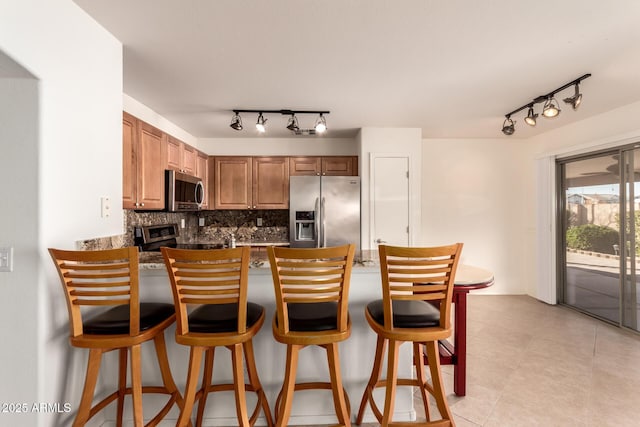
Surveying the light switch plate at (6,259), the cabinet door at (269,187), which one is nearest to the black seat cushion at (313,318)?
the light switch plate at (6,259)

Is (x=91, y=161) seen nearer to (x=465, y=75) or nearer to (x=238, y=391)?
(x=238, y=391)

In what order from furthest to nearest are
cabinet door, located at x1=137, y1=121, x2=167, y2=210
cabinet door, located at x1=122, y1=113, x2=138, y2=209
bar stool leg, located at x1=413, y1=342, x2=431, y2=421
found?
cabinet door, located at x1=137, y1=121, x2=167, y2=210, cabinet door, located at x1=122, y1=113, x2=138, y2=209, bar stool leg, located at x1=413, y1=342, x2=431, y2=421

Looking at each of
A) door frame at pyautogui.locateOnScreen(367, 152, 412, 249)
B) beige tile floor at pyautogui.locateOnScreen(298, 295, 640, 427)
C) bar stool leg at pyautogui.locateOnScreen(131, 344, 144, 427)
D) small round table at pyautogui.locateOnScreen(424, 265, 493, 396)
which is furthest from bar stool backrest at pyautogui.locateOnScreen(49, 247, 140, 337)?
door frame at pyautogui.locateOnScreen(367, 152, 412, 249)

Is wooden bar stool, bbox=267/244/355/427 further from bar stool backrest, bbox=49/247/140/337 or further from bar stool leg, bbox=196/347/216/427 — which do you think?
bar stool backrest, bbox=49/247/140/337

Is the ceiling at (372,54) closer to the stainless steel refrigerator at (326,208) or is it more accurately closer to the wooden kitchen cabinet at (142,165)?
the wooden kitchen cabinet at (142,165)

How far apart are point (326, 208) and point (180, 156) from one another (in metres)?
1.83

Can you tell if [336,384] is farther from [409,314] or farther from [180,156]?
[180,156]

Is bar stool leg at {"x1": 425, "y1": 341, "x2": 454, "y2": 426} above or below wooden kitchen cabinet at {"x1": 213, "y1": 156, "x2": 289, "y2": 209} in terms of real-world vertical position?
below

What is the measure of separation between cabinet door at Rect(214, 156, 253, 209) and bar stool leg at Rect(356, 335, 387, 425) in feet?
9.80

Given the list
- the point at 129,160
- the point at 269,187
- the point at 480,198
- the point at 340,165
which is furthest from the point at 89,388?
the point at 480,198

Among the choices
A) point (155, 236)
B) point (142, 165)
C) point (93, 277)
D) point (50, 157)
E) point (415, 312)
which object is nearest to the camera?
point (93, 277)

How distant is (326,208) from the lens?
12.6 ft

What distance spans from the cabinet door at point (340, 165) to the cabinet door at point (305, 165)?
99 mm

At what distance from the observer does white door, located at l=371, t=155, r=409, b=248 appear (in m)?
3.90
